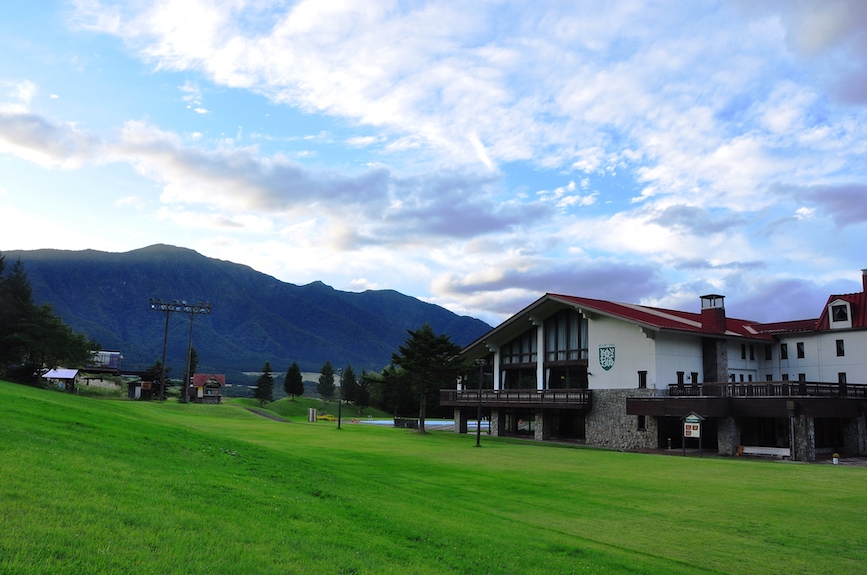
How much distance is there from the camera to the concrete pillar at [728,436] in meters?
39.3

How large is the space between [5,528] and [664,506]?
15.4m

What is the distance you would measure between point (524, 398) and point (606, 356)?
809cm

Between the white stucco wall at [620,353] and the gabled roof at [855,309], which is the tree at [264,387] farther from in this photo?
the gabled roof at [855,309]

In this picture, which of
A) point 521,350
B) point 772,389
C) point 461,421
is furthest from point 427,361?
point 772,389

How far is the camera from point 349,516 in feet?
36.2

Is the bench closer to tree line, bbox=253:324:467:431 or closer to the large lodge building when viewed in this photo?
the large lodge building

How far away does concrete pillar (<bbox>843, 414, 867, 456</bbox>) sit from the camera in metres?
39.7

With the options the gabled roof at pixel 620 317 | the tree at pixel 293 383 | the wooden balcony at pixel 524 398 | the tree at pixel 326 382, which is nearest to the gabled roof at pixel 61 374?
the tree at pixel 293 383

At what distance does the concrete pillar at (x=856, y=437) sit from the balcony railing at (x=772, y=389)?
1.77m

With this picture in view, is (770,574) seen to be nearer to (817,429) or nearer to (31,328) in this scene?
(817,429)

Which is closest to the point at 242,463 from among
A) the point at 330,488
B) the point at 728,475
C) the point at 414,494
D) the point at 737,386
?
the point at 330,488

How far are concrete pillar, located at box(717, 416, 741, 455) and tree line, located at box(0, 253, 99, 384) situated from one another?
5489 centimetres

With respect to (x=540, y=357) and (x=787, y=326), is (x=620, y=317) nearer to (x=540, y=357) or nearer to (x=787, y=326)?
(x=540, y=357)

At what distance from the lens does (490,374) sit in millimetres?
60844
